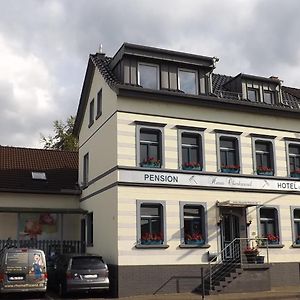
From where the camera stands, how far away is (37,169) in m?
30.8

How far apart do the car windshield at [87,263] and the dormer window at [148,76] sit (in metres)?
8.05

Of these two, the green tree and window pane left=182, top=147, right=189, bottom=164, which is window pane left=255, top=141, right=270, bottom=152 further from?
the green tree

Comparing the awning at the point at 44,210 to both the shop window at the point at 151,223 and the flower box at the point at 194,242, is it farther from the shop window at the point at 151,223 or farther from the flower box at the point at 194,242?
the flower box at the point at 194,242

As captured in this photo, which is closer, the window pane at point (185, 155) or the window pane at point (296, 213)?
the window pane at point (185, 155)

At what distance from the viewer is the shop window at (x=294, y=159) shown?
24.5 metres

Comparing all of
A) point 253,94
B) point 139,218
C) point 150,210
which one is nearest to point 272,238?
point 150,210

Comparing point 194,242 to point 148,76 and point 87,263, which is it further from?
point 148,76

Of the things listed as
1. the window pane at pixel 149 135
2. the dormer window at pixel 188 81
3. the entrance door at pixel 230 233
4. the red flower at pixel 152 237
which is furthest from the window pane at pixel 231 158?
the red flower at pixel 152 237

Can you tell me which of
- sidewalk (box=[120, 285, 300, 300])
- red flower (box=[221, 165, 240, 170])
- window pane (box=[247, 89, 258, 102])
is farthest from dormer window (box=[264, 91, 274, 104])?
sidewalk (box=[120, 285, 300, 300])

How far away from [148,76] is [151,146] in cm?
338

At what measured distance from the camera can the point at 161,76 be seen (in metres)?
22.9

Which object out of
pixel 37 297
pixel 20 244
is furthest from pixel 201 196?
pixel 20 244

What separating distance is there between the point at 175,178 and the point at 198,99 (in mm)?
3799

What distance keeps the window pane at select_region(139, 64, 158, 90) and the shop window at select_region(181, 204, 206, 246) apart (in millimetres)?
5659
